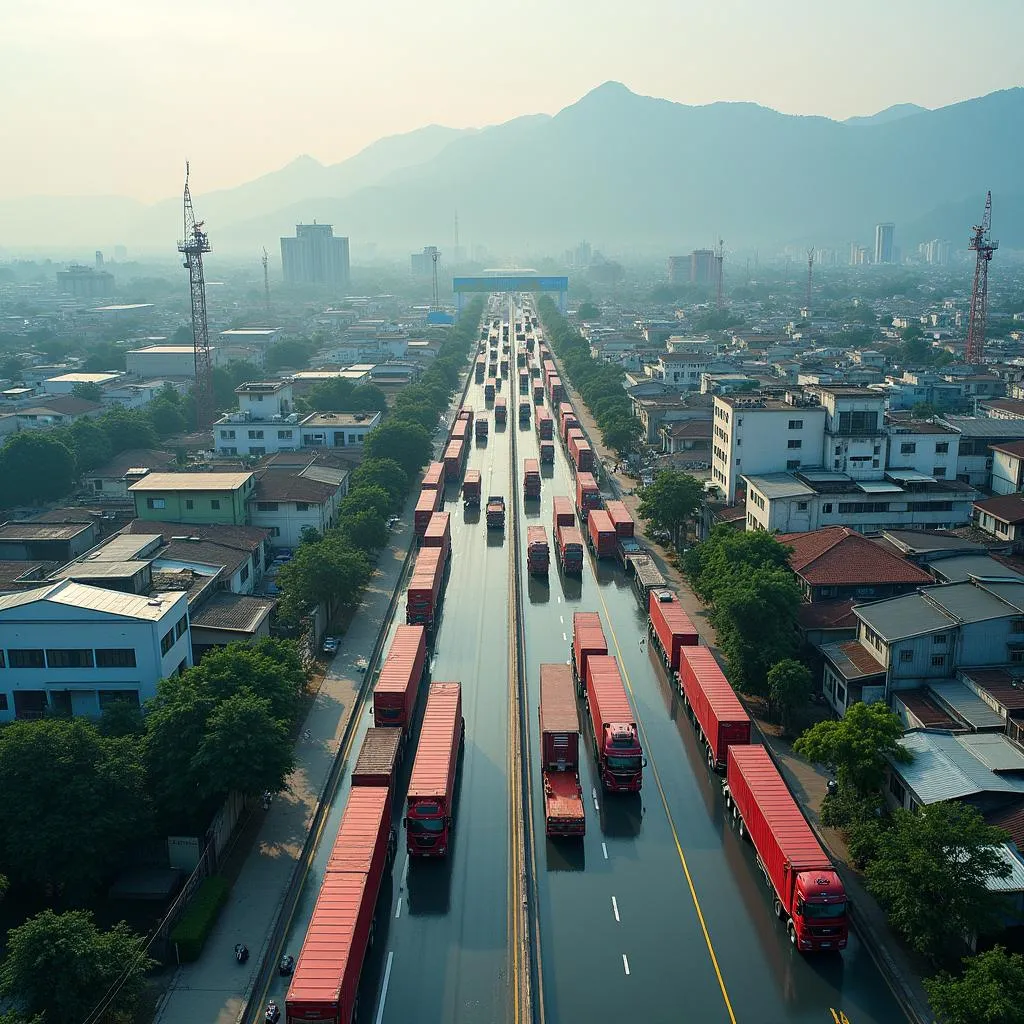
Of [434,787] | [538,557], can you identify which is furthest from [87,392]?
[434,787]

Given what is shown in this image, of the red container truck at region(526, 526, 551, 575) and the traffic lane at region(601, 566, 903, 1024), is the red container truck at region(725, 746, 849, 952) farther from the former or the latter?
the red container truck at region(526, 526, 551, 575)

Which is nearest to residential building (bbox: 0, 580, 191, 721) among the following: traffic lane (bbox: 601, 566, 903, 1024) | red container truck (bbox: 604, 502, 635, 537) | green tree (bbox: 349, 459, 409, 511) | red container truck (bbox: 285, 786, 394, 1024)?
red container truck (bbox: 285, 786, 394, 1024)

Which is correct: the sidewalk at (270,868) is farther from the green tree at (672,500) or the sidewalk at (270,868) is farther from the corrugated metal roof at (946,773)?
the green tree at (672,500)

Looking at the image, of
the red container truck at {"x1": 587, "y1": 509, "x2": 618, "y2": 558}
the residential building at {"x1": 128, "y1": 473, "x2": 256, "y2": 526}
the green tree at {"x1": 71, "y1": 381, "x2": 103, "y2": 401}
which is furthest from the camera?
the green tree at {"x1": 71, "y1": 381, "x2": 103, "y2": 401}

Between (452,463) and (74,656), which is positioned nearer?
(74,656)

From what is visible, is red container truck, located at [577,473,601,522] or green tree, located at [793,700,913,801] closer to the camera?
green tree, located at [793,700,913,801]

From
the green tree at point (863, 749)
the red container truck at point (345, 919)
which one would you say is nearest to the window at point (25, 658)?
the red container truck at point (345, 919)

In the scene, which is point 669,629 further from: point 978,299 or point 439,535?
point 978,299
